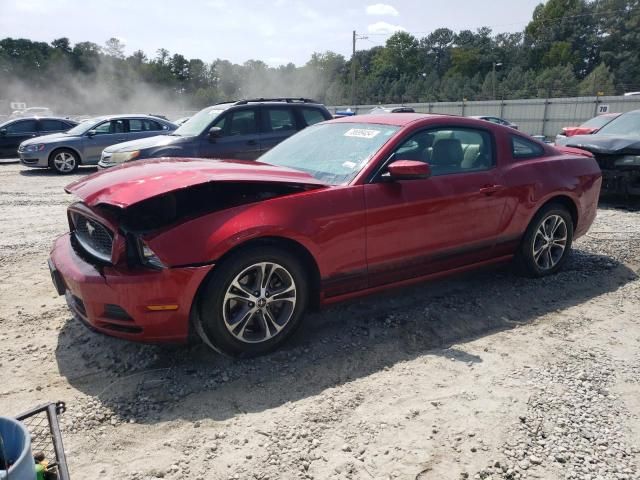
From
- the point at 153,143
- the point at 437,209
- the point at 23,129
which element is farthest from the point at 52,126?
the point at 437,209

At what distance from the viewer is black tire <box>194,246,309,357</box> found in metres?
2.99

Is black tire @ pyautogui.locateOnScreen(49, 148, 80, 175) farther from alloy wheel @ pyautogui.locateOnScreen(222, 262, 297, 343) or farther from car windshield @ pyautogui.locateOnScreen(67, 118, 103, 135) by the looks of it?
alloy wheel @ pyautogui.locateOnScreen(222, 262, 297, 343)

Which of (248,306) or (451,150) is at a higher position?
(451,150)

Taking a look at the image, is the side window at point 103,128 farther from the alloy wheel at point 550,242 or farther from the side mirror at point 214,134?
the alloy wheel at point 550,242

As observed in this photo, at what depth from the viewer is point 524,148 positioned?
4.60m

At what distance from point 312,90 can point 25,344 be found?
295ft

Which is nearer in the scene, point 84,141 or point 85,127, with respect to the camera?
point 84,141

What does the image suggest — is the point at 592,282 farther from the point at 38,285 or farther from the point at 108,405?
the point at 38,285

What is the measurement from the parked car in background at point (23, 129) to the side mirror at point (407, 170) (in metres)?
14.1

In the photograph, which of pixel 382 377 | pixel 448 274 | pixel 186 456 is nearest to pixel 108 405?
pixel 186 456

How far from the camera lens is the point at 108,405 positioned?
2.76 meters

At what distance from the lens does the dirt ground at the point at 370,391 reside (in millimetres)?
2342

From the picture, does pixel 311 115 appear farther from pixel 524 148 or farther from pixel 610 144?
pixel 524 148

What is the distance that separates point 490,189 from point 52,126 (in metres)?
14.6
